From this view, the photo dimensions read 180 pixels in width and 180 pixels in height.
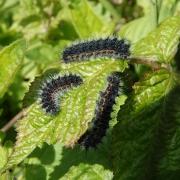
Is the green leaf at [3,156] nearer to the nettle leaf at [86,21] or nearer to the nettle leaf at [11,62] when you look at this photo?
the nettle leaf at [11,62]

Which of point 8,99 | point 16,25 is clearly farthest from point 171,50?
point 16,25

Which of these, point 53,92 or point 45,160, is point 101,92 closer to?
point 53,92

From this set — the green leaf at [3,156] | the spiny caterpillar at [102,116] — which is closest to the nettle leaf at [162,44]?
the spiny caterpillar at [102,116]

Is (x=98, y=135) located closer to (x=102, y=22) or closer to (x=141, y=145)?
(x=141, y=145)

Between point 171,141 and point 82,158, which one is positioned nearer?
point 171,141

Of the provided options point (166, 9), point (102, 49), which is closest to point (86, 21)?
point (166, 9)

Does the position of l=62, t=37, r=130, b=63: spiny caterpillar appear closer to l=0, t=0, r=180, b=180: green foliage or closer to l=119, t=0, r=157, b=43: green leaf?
l=0, t=0, r=180, b=180: green foliage
